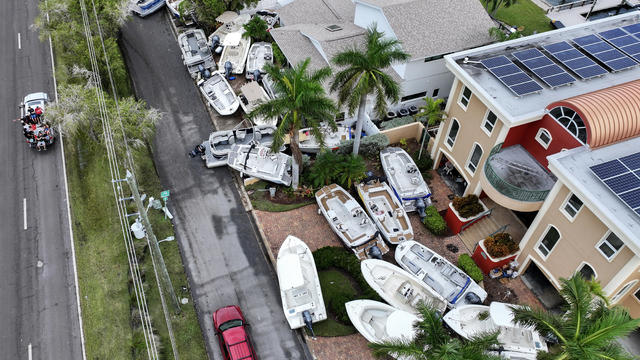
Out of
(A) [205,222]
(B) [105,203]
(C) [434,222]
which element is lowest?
(A) [205,222]

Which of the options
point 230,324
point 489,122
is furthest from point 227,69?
point 230,324

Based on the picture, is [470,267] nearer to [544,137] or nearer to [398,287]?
[398,287]

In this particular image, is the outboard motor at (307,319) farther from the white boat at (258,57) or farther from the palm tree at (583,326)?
the white boat at (258,57)

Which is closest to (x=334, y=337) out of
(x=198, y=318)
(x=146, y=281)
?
(x=198, y=318)

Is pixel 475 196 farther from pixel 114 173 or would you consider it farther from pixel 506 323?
pixel 114 173

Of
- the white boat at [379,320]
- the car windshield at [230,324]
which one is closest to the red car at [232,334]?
the car windshield at [230,324]

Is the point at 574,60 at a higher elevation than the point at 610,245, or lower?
higher

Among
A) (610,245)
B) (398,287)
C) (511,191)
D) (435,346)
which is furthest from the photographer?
(398,287)
